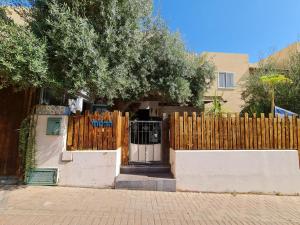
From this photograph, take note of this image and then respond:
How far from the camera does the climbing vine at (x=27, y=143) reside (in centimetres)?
739

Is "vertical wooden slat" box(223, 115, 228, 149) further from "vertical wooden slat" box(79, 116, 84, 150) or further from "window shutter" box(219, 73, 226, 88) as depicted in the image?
"window shutter" box(219, 73, 226, 88)

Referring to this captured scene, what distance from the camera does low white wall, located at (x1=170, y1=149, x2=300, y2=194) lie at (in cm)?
755

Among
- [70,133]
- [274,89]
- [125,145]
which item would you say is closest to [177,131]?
[125,145]

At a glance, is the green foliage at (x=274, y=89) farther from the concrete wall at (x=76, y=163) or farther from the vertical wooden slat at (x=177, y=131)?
the concrete wall at (x=76, y=163)

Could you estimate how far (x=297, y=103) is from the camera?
49.3 feet

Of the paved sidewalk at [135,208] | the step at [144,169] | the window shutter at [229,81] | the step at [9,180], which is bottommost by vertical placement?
the paved sidewalk at [135,208]

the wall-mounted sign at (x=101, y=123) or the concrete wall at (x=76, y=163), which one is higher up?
the wall-mounted sign at (x=101, y=123)

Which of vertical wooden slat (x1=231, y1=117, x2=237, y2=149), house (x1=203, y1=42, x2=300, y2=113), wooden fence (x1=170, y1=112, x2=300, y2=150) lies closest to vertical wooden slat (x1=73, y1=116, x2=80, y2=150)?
wooden fence (x1=170, y1=112, x2=300, y2=150)

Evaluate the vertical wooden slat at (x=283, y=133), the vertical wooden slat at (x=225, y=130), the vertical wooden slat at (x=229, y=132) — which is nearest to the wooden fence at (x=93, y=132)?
the vertical wooden slat at (x=225, y=130)

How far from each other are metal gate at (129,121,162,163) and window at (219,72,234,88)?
1387cm

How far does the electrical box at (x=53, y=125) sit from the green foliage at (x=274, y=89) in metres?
11.3

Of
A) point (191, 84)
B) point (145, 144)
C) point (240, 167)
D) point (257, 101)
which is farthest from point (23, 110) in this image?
point (257, 101)

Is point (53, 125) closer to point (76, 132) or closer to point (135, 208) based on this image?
point (76, 132)

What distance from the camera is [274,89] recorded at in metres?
15.9
